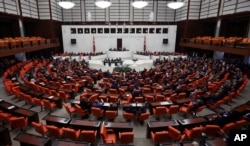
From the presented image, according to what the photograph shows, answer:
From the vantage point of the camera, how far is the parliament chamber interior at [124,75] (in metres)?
5.98

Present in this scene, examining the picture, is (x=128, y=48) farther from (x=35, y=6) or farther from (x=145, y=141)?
(x=145, y=141)

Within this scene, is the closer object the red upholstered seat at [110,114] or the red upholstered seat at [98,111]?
the red upholstered seat at [110,114]

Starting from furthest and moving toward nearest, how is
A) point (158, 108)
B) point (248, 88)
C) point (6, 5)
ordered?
point (6, 5), point (248, 88), point (158, 108)

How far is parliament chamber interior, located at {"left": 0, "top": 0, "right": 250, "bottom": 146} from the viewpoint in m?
5.98

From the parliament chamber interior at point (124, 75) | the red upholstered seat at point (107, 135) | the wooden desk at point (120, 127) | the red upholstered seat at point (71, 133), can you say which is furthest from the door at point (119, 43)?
the red upholstered seat at point (71, 133)

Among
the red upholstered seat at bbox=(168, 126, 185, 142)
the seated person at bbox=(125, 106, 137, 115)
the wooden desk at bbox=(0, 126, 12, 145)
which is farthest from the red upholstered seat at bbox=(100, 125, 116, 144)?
the wooden desk at bbox=(0, 126, 12, 145)

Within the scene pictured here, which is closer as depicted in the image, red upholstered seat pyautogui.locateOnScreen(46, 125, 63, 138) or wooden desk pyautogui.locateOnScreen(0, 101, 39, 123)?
red upholstered seat pyautogui.locateOnScreen(46, 125, 63, 138)

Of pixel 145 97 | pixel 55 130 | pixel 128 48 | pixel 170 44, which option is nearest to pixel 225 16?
pixel 170 44

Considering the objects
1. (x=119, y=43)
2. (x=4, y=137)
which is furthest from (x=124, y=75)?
(x=119, y=43)

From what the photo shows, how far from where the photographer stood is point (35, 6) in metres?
24.7

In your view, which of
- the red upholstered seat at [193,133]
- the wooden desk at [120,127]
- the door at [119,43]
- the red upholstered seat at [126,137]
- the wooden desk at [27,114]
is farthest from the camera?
the door at [119,43]

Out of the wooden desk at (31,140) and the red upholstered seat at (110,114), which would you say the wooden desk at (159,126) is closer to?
the red upholstered seat at (110,114)

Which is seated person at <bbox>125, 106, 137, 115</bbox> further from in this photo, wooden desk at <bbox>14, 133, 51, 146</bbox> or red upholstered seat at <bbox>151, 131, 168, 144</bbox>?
wooden desk at <bbox>14, 133, 51, 146</bbox>

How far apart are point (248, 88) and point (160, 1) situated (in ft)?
74.3
